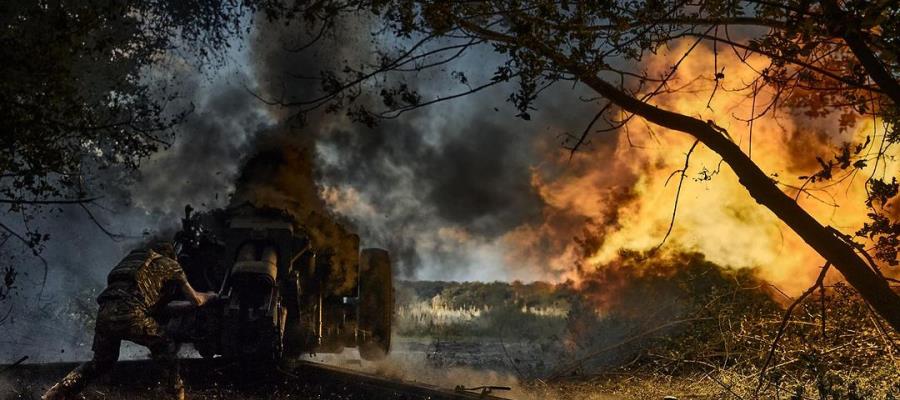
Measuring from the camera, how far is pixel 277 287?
30.4 ft

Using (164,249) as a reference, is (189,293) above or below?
below

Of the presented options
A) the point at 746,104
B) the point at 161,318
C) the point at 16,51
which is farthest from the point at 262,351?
the point at 746,104

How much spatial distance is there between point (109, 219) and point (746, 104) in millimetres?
25358

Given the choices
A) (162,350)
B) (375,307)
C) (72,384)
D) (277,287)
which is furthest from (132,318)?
(375,307)

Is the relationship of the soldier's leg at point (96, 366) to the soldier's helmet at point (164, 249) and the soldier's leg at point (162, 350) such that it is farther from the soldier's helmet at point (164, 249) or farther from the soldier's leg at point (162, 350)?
the soldier's helmet at point (164, 249)

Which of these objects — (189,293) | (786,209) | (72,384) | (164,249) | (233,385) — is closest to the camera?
(786,209)

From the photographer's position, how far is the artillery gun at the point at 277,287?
8.93 metres

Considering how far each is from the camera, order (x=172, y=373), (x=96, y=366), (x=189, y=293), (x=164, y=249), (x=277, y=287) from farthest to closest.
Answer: (x=277, y=287) < (x=164, y=249) < (x=189, y=293) < (x=172, y=373) < (x=96, y=366)

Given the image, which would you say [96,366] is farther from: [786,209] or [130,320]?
[786,209]

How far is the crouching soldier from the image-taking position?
7.27 metres

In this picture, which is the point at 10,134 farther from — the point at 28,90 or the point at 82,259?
the point at 82,259

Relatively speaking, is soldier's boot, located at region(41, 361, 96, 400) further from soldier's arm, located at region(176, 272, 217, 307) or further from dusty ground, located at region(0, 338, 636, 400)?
soldier's arm, located at region(176, 272, 217, 307)

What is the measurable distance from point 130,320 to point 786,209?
6.81 metres

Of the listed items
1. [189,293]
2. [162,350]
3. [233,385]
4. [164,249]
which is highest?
[164,249]
